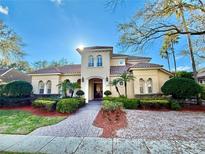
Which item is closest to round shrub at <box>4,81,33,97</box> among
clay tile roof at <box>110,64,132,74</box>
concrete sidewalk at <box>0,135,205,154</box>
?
concrete sidewalk at <box>0,135,205,154</box>

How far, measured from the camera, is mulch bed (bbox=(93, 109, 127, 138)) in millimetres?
6974

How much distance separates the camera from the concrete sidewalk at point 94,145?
4.88 metres

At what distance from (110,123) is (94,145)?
317 cm

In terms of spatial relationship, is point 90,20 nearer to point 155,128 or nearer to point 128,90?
point 155,128

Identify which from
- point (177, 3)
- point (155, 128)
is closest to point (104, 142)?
point (155, 128)

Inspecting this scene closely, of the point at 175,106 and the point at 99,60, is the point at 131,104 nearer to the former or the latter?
the point at 175,106

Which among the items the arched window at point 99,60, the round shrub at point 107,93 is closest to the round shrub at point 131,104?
the round shrub at point 107,93

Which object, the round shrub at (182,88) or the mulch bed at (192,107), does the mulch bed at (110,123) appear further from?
the mulch bed at (192,107)

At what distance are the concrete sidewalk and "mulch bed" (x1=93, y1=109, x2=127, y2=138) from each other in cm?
91

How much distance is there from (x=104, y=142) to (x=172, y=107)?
31.4 ft

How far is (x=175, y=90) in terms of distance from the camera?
1372cm

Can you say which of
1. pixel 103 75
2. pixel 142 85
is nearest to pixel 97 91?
pixel 103 75

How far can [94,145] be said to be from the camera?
5.40 m

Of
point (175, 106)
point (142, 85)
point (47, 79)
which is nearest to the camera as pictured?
point (175, 106)
